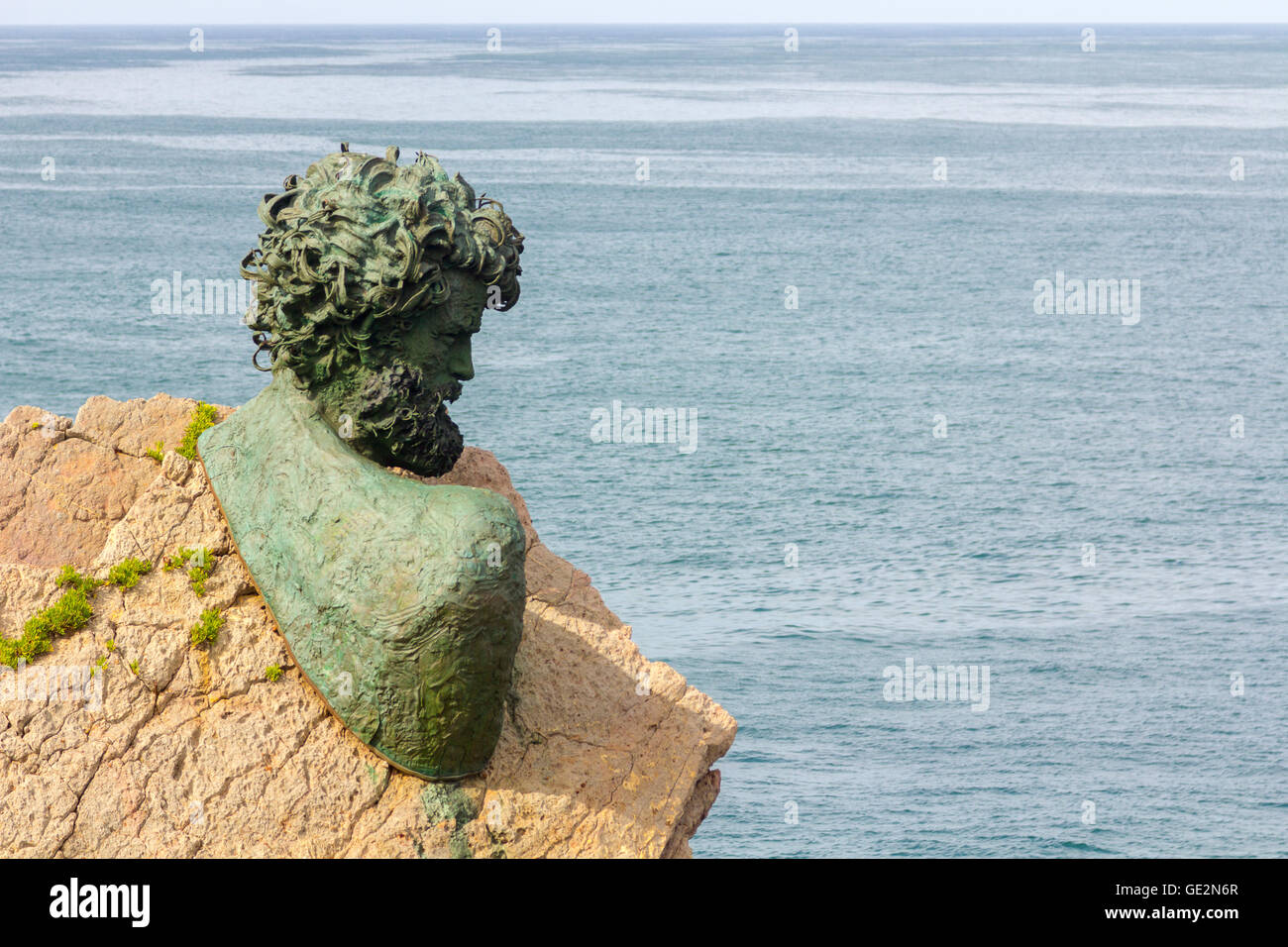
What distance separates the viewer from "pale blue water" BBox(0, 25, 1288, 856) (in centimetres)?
1593

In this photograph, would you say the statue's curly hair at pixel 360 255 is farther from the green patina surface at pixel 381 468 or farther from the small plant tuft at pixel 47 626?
the small plant tuft at pixel 47 626

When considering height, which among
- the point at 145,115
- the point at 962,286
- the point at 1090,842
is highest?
the point at 145,115

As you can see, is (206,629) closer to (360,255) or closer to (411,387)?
(411,387)

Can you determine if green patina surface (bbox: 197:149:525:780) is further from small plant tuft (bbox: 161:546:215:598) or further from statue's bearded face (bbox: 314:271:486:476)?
small plant tuft (bbox: 161:546:215:598)

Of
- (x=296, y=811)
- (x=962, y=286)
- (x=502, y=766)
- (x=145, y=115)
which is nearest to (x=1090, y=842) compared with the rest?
(x=502, y=766)

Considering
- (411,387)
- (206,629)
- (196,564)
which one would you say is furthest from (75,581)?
(411,387)

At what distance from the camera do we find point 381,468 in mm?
8719

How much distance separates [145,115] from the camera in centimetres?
7475

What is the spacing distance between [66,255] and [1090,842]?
33.6 meters

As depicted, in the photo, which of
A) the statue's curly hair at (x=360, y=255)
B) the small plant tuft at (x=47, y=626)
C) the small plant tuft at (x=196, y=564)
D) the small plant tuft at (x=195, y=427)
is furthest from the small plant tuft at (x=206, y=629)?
the statue's curly hair at (x=360, y=255)

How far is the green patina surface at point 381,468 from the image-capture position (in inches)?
316

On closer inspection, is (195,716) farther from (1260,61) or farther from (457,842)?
(1260,61)

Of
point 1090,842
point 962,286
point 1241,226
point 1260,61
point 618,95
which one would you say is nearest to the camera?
point 1090,842

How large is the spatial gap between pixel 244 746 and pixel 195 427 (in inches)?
83.4
